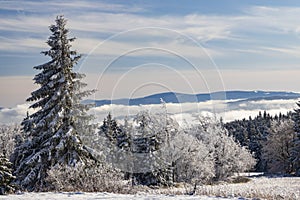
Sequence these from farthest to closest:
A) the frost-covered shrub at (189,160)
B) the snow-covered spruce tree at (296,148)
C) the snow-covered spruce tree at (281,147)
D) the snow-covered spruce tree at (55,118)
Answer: the snow-covered spruce tree at (281,147) < the snow-covered spruce tree at (296,148) < the frost-covered shrub at (189,160) < the snow-covered spruce tree at (55,118)

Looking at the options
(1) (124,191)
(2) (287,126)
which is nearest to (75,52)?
(1) (124,191)

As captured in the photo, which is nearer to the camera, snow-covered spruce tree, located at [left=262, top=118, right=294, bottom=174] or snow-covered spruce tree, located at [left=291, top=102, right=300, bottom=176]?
snow-covered spruce tree, located at [left=291, top=102, right=300, bottom=176]

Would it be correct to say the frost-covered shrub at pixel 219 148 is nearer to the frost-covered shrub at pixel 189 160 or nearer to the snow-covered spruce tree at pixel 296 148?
the frost-covered shrub at pixel 189 160

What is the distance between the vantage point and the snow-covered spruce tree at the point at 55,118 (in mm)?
21719

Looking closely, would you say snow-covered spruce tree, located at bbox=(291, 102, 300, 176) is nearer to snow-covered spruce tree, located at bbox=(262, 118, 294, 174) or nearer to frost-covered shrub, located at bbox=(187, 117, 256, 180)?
snow-covered spruce tree, located at bbox=(262, 118, 294, 174)

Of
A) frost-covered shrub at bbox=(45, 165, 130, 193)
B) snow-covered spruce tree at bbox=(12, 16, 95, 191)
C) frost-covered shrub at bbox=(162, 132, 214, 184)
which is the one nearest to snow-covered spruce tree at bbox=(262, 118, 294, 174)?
frost-covered shrub at bbox=(162, 132, 214, 184)

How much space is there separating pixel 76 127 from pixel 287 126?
169 feet

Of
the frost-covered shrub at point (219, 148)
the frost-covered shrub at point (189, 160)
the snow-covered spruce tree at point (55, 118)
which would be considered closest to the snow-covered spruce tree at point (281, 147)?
the frost-covered shrub at point (219, 148)

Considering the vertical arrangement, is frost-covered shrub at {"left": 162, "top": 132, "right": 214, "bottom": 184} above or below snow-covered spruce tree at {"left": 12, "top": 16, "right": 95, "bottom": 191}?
below

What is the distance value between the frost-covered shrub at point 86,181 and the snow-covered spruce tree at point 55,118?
4784 mm

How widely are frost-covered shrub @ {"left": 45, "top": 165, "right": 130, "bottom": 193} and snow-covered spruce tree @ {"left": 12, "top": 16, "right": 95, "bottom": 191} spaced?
4.78 m

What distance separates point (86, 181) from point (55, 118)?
23.5 ft

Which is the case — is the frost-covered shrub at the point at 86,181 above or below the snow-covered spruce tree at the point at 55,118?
below

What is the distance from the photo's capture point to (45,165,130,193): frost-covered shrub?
15.0 metres
